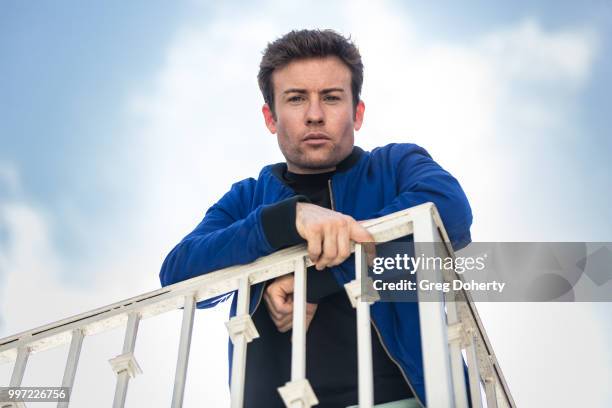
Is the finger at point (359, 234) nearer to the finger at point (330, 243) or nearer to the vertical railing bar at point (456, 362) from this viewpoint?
the finger at point (330, 243)

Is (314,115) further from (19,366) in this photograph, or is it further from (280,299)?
(19,366)

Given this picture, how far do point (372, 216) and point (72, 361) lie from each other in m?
1.00

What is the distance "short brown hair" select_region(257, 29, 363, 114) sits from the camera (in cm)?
299

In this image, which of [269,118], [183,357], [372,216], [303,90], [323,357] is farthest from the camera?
[269,118]

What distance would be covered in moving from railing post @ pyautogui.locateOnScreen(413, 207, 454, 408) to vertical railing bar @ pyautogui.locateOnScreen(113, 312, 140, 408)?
848mm

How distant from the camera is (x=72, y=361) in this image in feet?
6.74

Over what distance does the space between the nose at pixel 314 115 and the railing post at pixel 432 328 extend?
40.4 inches

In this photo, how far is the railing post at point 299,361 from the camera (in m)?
1.57

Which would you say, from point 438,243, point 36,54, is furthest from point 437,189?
point 36,54

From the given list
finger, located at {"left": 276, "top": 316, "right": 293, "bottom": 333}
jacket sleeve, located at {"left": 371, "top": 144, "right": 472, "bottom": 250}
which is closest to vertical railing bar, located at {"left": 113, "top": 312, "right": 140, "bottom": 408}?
finger, located at {"left": 276, "top": 316, "right": 293, "bottom": 333}

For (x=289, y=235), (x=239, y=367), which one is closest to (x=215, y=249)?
(x=289, y=235)

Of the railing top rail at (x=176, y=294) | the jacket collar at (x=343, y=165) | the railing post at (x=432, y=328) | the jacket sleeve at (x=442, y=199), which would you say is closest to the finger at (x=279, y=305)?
the railing top rail at (x=176, y=294)

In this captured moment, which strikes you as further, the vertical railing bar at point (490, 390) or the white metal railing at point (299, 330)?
the vertical railing bar at point (490, 390)

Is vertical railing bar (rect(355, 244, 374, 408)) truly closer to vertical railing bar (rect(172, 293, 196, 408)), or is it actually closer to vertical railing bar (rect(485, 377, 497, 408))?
vertical railing bar (rect(172, 293, 196, 408))
